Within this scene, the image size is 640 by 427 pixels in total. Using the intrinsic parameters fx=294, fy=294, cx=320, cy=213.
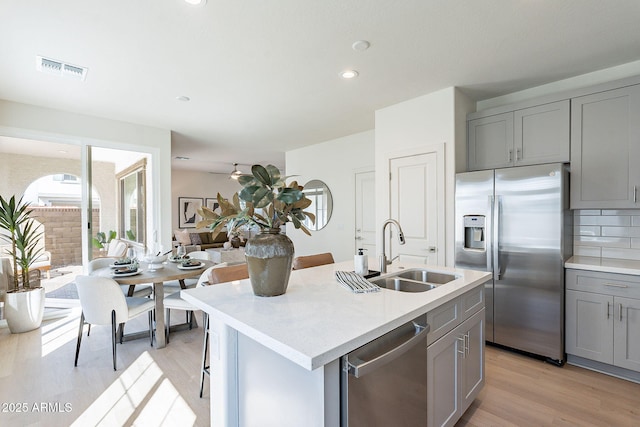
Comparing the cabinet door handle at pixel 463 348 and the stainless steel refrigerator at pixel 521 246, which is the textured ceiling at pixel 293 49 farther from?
the cabinet door handle at pixel 463 348

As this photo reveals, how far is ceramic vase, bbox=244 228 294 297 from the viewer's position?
1.41 meters

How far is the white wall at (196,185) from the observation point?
8953 millimetres

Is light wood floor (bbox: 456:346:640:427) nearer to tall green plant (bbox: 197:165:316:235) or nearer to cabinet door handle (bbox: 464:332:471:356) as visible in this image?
cabinet door handle (bbox: 464:332:471:356)

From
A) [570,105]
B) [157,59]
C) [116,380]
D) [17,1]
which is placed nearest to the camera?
[17,1]

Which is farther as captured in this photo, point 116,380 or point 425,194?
point 425,194

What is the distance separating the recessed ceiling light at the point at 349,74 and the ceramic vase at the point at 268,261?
6.47 feet

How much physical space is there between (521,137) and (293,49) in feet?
7.79

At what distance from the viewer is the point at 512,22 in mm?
2049

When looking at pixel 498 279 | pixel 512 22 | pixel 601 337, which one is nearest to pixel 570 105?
pixel 512 22

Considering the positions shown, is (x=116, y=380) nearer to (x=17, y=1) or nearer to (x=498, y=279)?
(x=17, y=1)

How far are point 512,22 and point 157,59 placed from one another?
9.06ft

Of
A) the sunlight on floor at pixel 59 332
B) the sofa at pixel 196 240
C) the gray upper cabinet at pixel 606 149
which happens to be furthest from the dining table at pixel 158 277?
the sofa at pixel 196 240

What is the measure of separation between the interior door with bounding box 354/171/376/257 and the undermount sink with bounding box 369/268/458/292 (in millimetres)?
2615

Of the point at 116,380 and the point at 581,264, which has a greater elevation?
the point at 581,264
